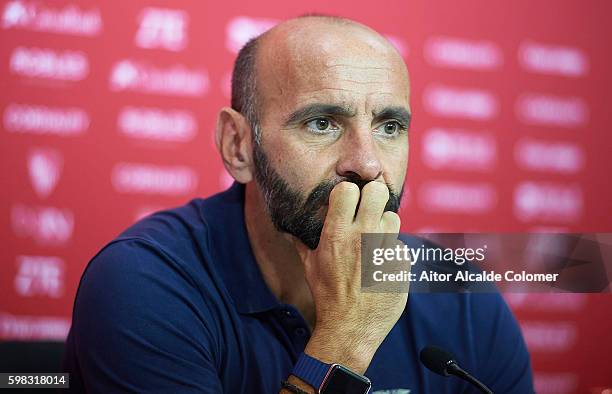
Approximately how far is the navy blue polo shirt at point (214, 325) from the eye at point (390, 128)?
0.36m

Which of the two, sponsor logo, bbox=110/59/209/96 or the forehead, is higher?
sponsor logo, bbox=110/59/209/96

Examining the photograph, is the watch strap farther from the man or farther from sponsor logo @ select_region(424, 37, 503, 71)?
sponsor logo @ select_region(424, 37, 503, 71)

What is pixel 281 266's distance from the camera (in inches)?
61.7

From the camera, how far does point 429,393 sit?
1463 mm

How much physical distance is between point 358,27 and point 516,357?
2.55 ft

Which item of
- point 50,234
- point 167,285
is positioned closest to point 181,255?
point 167,285

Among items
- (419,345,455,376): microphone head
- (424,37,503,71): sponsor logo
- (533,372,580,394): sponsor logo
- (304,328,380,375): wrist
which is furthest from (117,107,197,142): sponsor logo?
(533,372,580,394): sponsor logo

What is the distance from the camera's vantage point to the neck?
1561mm

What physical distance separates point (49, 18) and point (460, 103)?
1324 mm

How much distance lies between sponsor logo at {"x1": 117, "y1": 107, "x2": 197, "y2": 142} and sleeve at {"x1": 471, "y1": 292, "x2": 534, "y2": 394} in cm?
106

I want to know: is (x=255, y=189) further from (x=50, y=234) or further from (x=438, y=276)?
(x=50, y=234)

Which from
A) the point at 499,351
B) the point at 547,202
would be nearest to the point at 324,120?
the point at 499,351

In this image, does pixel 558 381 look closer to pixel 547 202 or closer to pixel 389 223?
pixel 547 202

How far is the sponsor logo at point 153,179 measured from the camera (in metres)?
2.21
